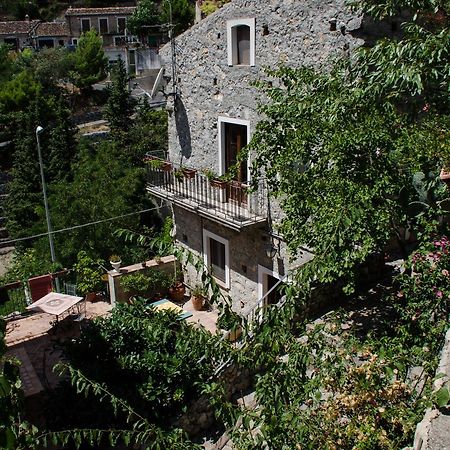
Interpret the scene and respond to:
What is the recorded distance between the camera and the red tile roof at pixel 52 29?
172ft

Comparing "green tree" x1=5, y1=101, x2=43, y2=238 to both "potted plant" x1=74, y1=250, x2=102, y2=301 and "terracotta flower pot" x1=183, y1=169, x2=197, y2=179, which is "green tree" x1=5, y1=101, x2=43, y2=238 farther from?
"terracotta flower pot" x1=183, y1=169, x2=197, y2=179

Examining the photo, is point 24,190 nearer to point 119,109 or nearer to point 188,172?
point 119,109

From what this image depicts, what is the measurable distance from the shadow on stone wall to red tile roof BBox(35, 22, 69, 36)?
43.6m

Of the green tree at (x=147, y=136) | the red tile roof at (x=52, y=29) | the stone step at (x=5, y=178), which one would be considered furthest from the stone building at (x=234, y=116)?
the red tile roof at (x=52, y=29)

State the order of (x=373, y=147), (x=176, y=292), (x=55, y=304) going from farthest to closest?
(x=176, y=292) < (x=55, y=304) < (x=373, y=147)

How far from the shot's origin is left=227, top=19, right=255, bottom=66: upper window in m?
11.3

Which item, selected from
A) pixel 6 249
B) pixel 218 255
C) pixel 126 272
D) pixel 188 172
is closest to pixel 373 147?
pixel 188 172

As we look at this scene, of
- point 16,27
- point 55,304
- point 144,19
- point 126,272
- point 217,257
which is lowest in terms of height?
point 126,272

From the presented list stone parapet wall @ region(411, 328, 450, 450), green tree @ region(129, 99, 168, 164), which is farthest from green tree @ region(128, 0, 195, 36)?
stone parapet wall @ region(411, 328, 450, 450)

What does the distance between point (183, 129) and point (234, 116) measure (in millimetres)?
2412

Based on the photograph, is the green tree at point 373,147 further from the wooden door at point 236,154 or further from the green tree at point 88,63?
the green tree at point 88,63

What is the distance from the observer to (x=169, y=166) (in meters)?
14.2

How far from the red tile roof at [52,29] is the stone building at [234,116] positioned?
43276 mm

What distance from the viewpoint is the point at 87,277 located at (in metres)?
16.0
